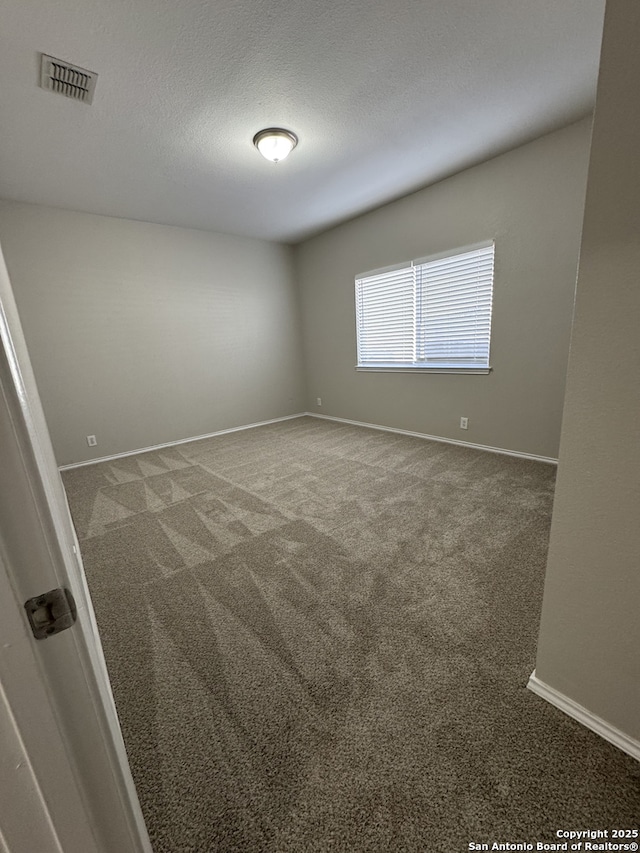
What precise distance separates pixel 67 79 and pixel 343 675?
317 centimetres

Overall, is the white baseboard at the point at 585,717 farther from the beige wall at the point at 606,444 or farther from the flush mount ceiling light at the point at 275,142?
the flush mount ceiling light at the point at 275,142

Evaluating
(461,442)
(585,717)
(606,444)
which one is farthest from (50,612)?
(461,442)

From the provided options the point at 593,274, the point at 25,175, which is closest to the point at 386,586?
the point at 593,274

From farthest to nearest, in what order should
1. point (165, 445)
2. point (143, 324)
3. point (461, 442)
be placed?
point (165, 445), point (143, 324), point (461, 442)

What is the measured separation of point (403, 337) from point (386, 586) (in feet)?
10.0

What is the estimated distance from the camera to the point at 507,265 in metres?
2.97

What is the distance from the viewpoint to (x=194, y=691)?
4.03 feet

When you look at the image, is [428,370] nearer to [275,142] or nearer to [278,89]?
[275,142]

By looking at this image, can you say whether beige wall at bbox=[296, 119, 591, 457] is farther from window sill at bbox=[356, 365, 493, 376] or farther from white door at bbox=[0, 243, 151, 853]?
white door at bbox=[0, 243, 151, 853]

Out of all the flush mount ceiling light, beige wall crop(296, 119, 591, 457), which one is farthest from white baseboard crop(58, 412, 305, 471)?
the flush mount ceiling light

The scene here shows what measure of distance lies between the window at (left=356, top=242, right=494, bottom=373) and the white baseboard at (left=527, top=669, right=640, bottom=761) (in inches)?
107

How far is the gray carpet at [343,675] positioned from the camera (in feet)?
2.93

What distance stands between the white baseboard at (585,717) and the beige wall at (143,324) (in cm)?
427

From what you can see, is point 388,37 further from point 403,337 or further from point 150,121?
point 403,337
